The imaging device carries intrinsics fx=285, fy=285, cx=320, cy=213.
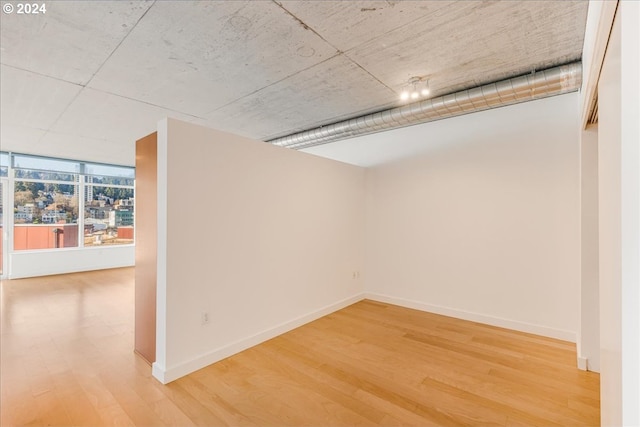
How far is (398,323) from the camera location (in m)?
3.74

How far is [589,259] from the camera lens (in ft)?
8.37

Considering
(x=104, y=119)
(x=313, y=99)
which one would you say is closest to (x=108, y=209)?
(x=104, y=119)

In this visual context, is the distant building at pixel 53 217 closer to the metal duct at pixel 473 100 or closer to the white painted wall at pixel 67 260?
the white painted wall at pixel 67 260

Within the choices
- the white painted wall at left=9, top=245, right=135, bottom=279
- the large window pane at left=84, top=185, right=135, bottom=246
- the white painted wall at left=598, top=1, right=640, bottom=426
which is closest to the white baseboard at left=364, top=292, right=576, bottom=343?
the white painted wall at left=598, top=1, right=640, bottom=426

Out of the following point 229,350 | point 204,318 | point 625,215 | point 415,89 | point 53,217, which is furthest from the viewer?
point 53,217

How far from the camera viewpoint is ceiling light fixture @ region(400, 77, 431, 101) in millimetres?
3184

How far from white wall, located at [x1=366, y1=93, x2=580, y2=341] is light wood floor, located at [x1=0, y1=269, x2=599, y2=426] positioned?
40cm

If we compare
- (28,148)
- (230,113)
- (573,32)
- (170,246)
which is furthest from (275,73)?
(28,148)

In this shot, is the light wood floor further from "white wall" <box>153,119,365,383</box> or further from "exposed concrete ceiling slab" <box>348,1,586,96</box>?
"exposed concrete ceiling slab" <box>348,1,586,96</box>

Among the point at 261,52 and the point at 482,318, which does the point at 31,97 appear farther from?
the point at 482,318

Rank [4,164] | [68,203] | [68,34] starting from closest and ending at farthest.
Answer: [68,34], [4,164], [68,203]

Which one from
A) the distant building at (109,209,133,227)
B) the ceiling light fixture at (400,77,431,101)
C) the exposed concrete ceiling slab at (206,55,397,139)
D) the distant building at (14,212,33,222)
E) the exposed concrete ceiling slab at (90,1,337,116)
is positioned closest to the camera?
the exposed concrete ceiling slab at (90,1,337,116)

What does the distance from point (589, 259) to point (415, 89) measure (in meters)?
2.42

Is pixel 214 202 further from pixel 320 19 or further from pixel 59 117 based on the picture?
pixel 59 117
